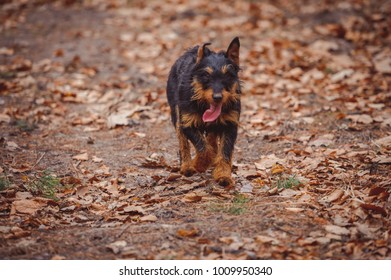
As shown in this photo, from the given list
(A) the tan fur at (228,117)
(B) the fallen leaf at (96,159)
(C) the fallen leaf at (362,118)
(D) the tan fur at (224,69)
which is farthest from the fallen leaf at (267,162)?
(B) the fallen leaf at (96,159)

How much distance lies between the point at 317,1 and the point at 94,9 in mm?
5777

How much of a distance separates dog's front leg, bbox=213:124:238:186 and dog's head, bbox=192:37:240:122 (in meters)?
0.34

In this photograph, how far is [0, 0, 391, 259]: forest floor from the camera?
4.11 m

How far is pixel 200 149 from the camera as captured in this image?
542 cm

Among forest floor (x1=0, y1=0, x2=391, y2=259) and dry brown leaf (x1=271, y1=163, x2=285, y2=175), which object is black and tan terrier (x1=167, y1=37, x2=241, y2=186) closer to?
forest floor (x1=0, y1=0, x2=391, y2=259)

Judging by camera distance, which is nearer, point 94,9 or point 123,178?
point 123,178

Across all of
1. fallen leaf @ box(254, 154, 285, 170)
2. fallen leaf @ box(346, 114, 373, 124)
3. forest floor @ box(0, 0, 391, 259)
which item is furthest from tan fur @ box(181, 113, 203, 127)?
fallen leaf @ box(346, 114, 373, 124)

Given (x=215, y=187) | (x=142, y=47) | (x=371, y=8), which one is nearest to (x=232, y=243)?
(x=215, y=187)

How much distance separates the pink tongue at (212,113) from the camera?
16.6 feet

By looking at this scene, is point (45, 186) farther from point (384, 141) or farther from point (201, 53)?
point (384, 141)

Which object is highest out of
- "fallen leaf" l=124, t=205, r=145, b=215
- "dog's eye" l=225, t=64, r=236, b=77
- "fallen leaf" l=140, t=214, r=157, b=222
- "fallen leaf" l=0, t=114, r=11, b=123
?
"dog's eye" l=225, t=64, r=236, b=77

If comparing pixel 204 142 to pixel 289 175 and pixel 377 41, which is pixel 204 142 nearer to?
pixel 289 175

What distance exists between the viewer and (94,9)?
12.9m

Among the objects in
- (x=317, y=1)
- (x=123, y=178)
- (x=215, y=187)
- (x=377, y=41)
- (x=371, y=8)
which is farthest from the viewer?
(x=317, y=1)
